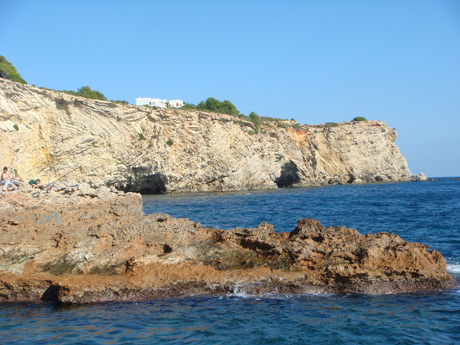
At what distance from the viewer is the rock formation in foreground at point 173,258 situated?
7973 mm

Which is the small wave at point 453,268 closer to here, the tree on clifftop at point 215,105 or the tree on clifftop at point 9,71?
the tree on clifftop at point 9,71

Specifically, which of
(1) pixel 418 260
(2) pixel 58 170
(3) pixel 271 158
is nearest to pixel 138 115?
(2) pixel 58 170

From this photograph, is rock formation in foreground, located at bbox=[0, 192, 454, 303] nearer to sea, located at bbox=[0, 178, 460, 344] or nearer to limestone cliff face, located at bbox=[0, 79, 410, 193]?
sea, located at bbox=[0, 178, 460, 344]

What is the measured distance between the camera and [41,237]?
30.5 feet

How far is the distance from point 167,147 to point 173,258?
109 feet

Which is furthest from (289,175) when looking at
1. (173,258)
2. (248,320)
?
(248,320)

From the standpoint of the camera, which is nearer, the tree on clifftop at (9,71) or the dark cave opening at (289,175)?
the tree on clifftop at (9,71)

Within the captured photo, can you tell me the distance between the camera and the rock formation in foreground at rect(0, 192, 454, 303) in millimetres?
7973

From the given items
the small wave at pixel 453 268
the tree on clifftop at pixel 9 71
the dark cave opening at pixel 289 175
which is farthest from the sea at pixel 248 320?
the dark cave opening at pixel 289 175

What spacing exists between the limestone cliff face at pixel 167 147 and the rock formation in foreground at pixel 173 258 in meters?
20.4

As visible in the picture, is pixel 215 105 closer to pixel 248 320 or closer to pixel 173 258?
pixel 173 258

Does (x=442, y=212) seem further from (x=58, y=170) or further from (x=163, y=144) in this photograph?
(x=58, y=170)

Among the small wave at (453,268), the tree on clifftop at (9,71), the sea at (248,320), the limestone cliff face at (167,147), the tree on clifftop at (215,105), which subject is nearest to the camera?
the sea at (248,320)

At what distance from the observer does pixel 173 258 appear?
28.5 ft
